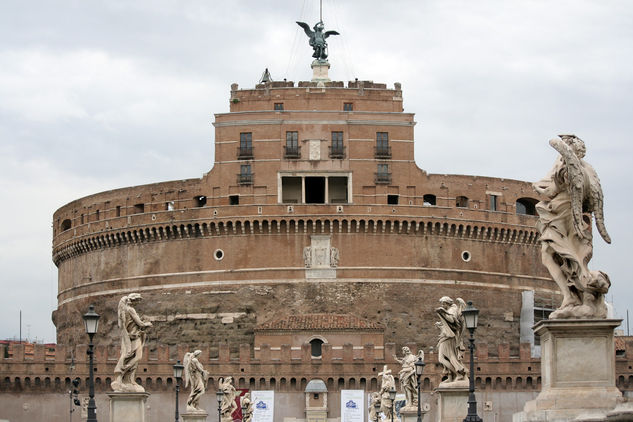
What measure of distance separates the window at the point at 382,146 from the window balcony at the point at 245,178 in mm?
7456

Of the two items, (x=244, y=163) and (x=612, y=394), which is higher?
(x=244, y=163)

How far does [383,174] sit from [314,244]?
5.79 meters

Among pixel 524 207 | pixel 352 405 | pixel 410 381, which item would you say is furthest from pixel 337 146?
pixel 410 381

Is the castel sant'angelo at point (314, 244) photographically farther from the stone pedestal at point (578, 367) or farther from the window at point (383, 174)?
the stone pedestal at point (578, 367)

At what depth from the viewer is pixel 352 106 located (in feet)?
259

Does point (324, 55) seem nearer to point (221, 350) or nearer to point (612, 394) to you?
point (221, 350)

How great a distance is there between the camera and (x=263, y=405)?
7006 centimetres

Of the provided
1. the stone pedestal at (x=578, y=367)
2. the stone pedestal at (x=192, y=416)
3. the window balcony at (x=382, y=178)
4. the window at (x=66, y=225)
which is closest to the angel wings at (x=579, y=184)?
the stone pedestal at (x=578, y=367)

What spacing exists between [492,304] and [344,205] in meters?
10.7

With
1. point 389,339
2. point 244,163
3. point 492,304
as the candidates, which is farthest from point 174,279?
point 492,304

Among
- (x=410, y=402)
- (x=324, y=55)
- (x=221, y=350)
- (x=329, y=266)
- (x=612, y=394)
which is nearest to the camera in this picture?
(x=612, y=394)

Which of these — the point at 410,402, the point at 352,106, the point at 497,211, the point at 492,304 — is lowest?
the point at 410,402

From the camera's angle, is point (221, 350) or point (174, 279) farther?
point (174, 279)

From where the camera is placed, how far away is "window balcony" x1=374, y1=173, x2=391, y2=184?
77188 millimetres
